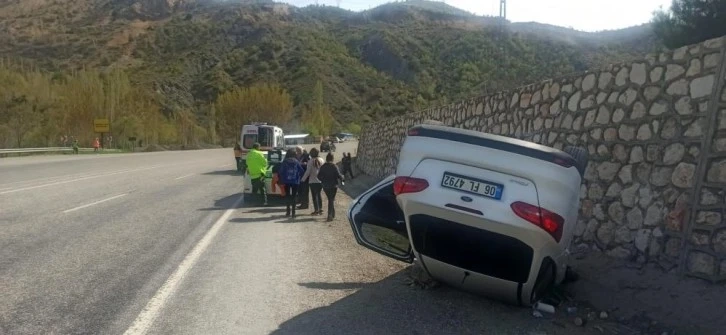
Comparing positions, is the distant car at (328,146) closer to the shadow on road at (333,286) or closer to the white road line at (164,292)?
the white road line at (164,292)

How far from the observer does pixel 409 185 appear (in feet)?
18.3

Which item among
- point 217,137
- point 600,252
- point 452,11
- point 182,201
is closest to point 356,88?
point 217,137

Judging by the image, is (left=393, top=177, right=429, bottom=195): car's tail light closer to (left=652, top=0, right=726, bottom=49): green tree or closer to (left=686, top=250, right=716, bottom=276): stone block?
(left=686, top=250, right=716, bottom=276): stone block

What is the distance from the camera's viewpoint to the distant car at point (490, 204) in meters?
5.18

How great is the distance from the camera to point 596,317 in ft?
20.9

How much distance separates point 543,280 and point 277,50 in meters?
122

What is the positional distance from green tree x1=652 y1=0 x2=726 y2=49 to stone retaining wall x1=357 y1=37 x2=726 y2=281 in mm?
12867

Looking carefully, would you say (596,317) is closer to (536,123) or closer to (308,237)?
(536,123)

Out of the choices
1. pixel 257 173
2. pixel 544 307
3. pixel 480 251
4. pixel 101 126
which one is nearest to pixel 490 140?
pixel 480 251

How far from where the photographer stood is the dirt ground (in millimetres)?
5688

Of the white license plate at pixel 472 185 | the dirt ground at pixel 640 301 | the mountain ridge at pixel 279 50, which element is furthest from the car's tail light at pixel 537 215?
the mountain ridge at pixel 279 50

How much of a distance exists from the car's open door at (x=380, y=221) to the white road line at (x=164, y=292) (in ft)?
6.79

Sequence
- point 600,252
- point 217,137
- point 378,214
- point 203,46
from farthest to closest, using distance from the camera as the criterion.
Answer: point 203,46 < point 217,137 < point 600,252 < point 378,214

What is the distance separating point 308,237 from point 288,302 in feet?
15.7
